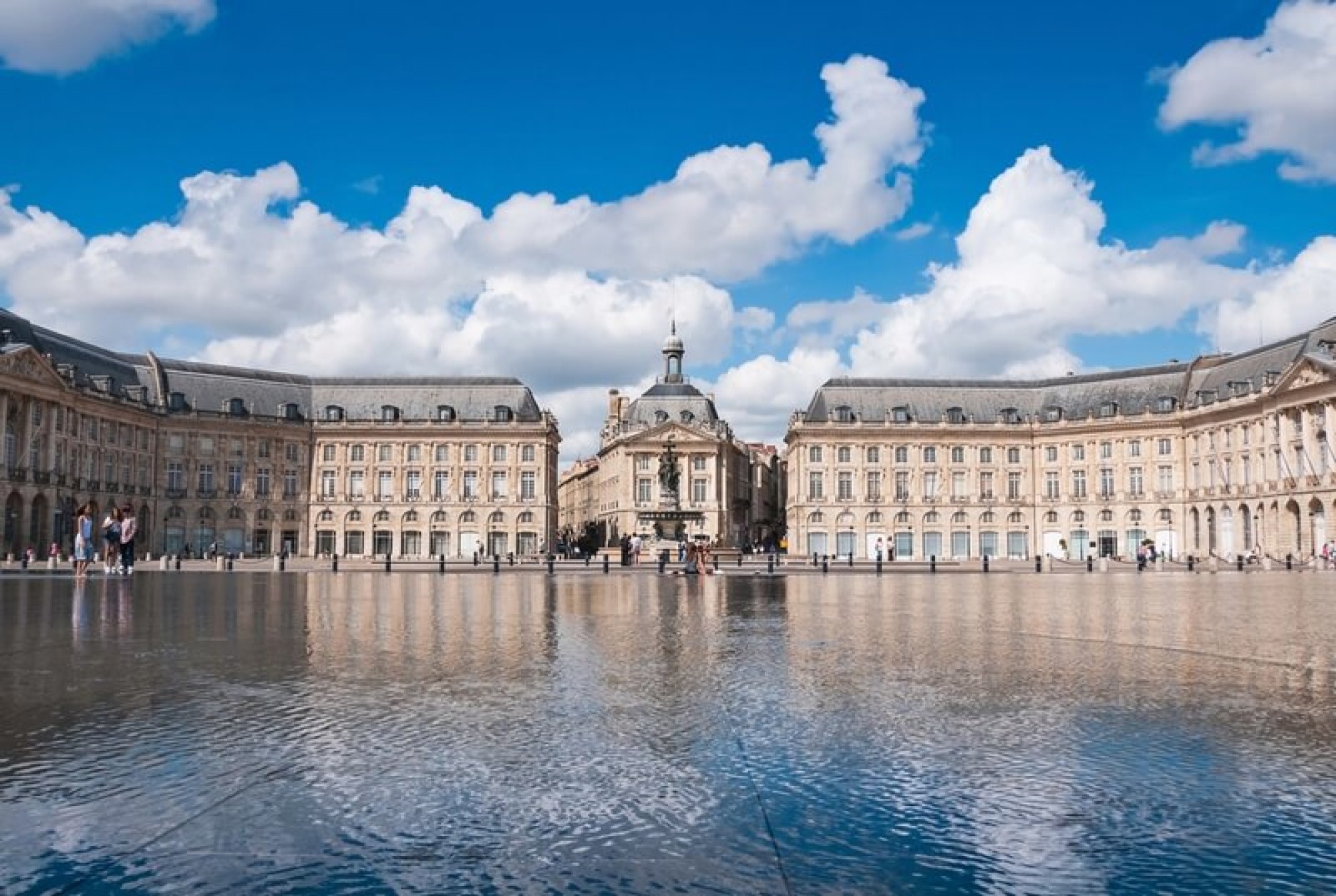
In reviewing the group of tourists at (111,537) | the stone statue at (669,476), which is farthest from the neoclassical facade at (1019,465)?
the group of tourists at (111,537)

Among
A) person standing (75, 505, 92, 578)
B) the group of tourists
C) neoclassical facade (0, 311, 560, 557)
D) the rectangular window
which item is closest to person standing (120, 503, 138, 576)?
the group of tourists

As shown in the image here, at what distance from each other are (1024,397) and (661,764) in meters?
105

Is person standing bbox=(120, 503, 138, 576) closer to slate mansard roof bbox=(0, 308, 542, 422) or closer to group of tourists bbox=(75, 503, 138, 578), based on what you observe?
group of tourists bbox=(75, 503, 138, 578)

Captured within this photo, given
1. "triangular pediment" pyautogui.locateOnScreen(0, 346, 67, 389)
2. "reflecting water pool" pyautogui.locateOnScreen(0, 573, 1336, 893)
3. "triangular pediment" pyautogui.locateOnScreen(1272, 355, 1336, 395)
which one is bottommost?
"reflecting water pool" pyautogui.locateOnScreen(0, 573, 1336, 893)

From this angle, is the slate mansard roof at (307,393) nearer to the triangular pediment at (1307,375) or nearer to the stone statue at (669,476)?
the stone statue at (669,476)

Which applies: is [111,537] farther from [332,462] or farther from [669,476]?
[332,462]

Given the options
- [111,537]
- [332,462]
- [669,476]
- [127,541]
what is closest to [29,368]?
[332,462]

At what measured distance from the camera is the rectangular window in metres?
104

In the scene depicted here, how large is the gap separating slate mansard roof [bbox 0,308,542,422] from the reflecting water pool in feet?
288

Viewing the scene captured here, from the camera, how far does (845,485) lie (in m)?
104

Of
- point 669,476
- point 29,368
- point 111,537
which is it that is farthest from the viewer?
point 29,368

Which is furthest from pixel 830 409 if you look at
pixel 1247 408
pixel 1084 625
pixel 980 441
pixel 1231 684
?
pixel 1231 684

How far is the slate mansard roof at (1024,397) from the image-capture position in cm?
9675

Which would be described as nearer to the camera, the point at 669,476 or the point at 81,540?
the point at 81,540
